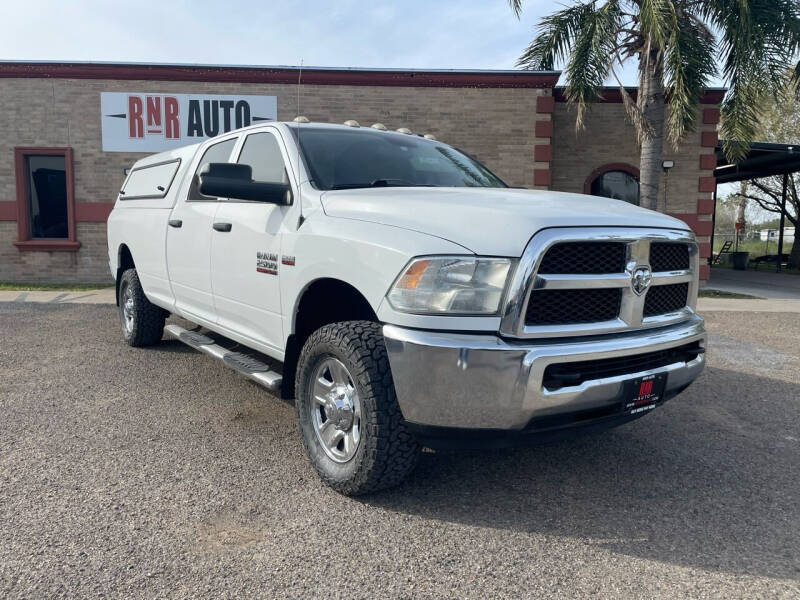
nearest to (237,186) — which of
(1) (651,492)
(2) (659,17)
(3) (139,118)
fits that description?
(1) (651,492)

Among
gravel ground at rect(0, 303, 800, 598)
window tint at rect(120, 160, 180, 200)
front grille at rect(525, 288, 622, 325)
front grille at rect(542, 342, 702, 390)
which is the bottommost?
gravel ground at rect(0, 303, 800, 598)

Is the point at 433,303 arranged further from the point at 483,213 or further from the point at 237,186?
the point at 237,186

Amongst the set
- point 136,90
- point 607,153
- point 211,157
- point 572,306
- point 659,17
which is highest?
point 659,17

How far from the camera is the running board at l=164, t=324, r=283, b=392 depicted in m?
3.67

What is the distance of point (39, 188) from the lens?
13.7 m

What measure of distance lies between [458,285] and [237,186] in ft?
4.85

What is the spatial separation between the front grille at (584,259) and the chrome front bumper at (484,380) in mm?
312

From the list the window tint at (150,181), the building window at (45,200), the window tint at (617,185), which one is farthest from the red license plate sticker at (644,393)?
the building window at (45,200)

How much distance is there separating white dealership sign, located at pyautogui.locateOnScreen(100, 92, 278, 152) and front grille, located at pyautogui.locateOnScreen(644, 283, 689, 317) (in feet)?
37.8

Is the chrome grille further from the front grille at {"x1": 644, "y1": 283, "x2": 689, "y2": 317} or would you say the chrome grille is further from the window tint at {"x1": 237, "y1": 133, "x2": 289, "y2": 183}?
the window tint at {"x1": 237, "y1": 133, "x2": 289, "y2": 183}

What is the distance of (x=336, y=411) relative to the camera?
316cm

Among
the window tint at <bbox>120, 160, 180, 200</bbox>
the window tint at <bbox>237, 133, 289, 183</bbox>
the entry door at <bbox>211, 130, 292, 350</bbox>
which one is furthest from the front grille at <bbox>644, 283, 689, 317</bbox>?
the window tint at <bbox>120, 160, 180, 200</bbox>

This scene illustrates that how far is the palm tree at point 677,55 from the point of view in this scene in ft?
37.1

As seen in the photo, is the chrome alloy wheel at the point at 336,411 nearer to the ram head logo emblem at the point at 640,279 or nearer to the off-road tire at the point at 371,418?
the off-road tire at the point at 371,418
